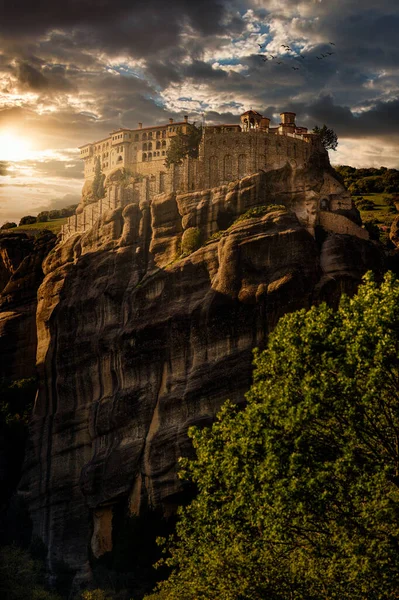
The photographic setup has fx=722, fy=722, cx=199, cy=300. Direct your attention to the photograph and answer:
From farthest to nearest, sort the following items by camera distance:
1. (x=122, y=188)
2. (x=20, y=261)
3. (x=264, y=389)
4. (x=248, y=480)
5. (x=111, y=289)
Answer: (x=20, y=261) < (x=122, y=188) < (x=111, y=289) < (x=264, y=389) < (x=248, y=480)

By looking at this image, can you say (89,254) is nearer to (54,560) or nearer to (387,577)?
(54,560)

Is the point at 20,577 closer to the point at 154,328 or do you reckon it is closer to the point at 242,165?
the point at 154,328

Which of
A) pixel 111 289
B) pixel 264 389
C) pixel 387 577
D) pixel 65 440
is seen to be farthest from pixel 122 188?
pixel 387 577

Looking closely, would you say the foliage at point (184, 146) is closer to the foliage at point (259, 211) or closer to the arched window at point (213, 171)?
the arched window at point (213, 171)

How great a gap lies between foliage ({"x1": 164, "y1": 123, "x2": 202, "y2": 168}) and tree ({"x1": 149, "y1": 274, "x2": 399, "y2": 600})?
174 feet

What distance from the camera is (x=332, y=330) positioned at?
89.6 ft

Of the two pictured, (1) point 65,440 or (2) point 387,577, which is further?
(1) point 65,440

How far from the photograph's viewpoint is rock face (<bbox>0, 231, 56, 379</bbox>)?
250ft

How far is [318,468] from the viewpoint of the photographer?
85.8 ft

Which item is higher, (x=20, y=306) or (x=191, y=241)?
(x=191, y=241)

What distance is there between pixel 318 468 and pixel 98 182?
80.3 m

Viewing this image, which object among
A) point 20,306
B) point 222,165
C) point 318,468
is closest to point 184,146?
point 222,165

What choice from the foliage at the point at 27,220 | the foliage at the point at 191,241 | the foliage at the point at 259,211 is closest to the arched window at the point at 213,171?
the foliage at the point at 191,241

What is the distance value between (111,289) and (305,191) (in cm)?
1967
